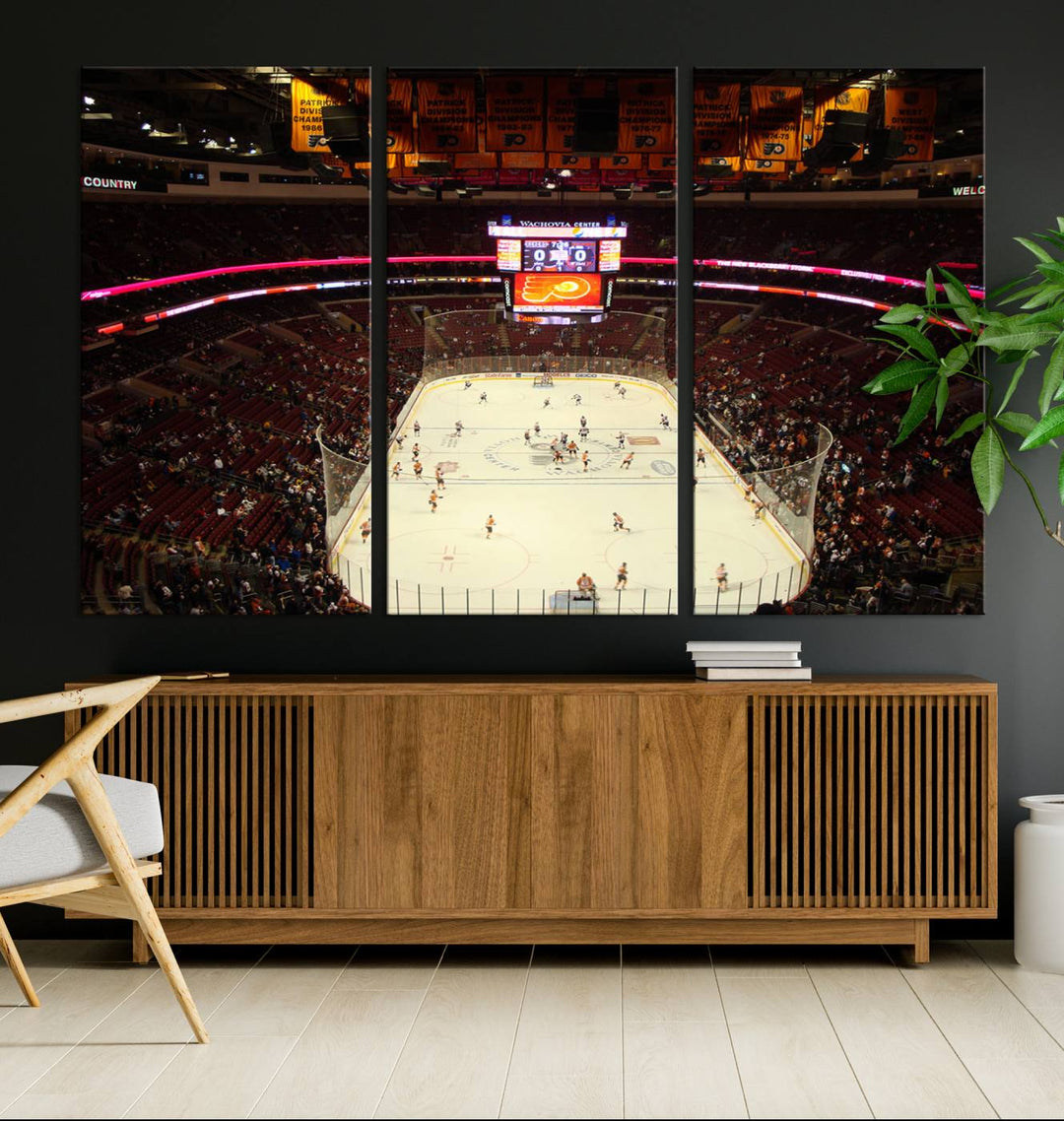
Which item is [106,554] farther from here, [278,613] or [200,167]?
[200,167]

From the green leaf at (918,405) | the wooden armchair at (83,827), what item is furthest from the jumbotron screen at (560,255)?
the wooden armchair at (83,827)

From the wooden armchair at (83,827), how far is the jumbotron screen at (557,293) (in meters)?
1.58

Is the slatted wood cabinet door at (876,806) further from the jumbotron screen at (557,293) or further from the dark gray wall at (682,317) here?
the jumbotron screen at (557,293)

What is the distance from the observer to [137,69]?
353 centimetres

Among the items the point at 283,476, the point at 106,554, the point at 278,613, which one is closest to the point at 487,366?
the point at 283,476

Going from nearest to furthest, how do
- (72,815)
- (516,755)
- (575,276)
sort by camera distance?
(72,815) → (516,755) → (575,276)

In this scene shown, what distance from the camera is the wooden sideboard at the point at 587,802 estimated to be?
316 cm

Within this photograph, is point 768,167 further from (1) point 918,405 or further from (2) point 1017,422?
(2) point 1017,422

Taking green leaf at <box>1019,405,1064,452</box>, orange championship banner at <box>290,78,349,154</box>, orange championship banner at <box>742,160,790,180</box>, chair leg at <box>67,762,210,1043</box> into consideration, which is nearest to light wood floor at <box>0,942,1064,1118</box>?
chair leg at <box>67,762,210,1043</box>

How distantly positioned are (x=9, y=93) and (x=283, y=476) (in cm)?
142

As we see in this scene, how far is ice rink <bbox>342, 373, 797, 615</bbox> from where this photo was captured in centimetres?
352

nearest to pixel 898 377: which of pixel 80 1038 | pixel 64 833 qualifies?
pixel 64 833

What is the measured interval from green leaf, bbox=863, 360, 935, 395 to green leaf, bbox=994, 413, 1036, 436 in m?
0.24

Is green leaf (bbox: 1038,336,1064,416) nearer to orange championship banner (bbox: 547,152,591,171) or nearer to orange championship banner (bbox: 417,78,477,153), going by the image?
orange championship banner (bbox: 547,152,591,171)
